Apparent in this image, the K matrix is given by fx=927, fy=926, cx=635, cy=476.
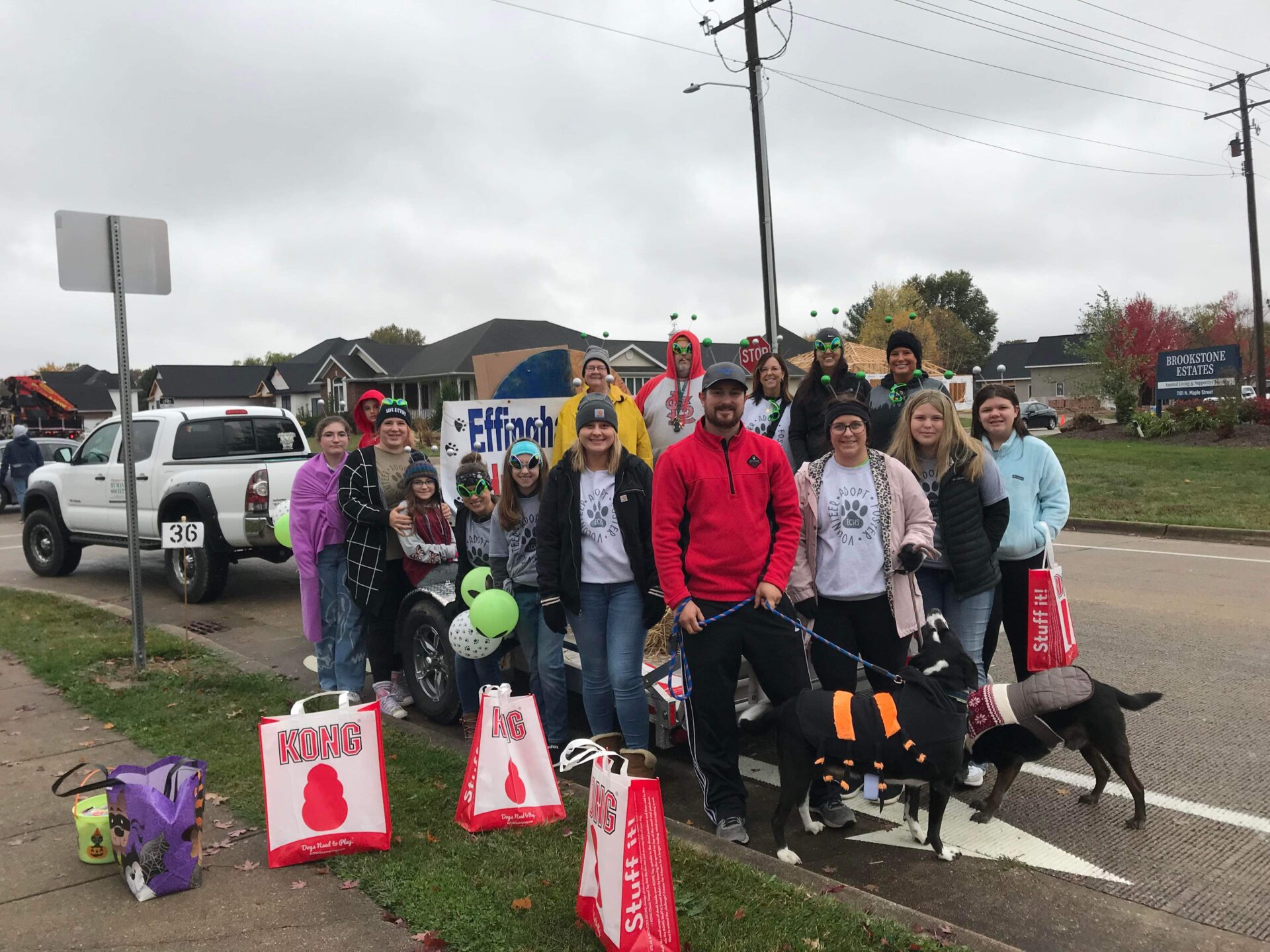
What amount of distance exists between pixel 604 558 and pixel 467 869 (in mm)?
1444

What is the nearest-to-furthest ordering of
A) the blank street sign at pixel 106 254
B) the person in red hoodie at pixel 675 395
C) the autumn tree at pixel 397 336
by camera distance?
the blank street sign at pixel 106 254, the person in red hoodie at pixel 675 395, the autumn tree at pixel 397 336

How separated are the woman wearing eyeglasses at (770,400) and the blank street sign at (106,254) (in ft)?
13.7

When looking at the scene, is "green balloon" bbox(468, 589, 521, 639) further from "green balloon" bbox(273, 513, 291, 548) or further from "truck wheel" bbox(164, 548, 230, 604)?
"truck wheel" bbox(164, 548, 230, 604)

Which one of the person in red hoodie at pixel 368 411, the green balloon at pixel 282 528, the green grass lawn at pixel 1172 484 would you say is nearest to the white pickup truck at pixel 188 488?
the green balloon at pixel 282 528

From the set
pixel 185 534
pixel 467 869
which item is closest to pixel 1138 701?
pixel 467 869

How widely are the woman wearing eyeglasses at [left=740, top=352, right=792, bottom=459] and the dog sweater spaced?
221 centimetres

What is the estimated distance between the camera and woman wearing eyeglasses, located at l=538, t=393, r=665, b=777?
4312mm

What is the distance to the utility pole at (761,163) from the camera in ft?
48.0

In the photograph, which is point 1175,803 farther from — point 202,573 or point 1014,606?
point 202,573

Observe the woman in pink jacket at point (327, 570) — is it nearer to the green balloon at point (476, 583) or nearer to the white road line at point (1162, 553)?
the green balloon at point (476, 583)

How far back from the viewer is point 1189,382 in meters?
26.6

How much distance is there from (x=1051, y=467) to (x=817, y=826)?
84.1 inches

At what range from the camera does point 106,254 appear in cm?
634

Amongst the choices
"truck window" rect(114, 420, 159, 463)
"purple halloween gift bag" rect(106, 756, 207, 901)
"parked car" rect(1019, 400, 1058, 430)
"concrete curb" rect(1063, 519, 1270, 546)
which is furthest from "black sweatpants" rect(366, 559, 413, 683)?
"parked car" rect(1019, 400, 1058, 430)
